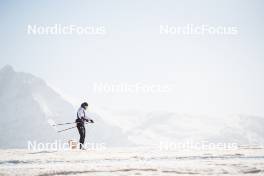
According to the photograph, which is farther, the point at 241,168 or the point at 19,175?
the point at 241,168

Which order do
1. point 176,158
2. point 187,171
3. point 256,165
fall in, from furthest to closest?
point 176,158 → point 256,165 → point 187,171

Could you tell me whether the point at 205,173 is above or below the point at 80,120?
below

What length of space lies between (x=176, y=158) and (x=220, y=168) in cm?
299

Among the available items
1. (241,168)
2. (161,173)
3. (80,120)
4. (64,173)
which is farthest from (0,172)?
(80,120)

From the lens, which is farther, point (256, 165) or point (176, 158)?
point (176, 158)

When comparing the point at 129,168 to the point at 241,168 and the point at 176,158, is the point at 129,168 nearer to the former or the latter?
the point at 241,168

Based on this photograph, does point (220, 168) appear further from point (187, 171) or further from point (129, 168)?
point (129, 168)

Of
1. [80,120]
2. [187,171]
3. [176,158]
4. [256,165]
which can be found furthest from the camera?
[80,120]

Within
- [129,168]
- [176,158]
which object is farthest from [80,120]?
[129,168]

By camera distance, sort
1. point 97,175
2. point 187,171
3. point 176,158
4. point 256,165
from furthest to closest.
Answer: point 176,158
point 256,165
point 187,171
point 97,175

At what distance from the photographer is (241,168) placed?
838 centimetres

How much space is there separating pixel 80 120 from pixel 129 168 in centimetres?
910

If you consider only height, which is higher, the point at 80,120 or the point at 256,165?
the point at 80,120

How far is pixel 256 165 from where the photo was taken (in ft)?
28.8
